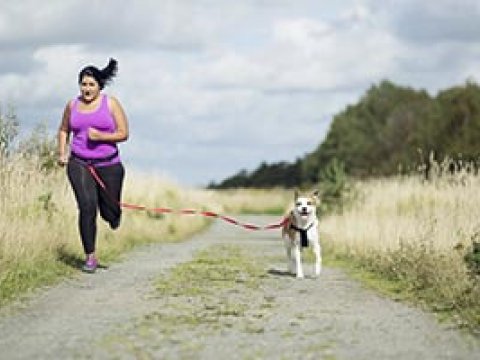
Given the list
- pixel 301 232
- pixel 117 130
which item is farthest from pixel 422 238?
pixel 117 130

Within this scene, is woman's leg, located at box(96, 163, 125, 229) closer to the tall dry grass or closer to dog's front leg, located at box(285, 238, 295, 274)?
dog's front leg, located at box(285, 238, 295, 274)

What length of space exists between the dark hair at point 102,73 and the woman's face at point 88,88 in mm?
51

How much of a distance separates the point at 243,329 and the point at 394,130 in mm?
56286

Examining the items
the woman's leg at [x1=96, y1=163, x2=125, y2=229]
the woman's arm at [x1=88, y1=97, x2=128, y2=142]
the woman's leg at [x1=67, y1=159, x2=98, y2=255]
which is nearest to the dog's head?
the woman's leg at [x1=96, y1=163, x2=125, y2=229]

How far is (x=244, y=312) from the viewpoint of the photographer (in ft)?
29.7

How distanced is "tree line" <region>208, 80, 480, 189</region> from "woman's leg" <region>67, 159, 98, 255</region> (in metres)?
29.7

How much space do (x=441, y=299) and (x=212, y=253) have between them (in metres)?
7.39

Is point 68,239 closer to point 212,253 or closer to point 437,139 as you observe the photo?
point 212,253

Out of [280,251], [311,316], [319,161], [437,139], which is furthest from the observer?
[319,161]

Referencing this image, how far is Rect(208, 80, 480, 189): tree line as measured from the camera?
4684 cm

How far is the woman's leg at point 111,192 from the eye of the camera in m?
12.5

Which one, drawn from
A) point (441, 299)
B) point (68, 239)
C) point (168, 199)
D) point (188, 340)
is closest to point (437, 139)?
point (168, 199)

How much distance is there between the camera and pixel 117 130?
12.3m

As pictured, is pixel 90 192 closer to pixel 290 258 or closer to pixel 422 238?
pixel 290 258
